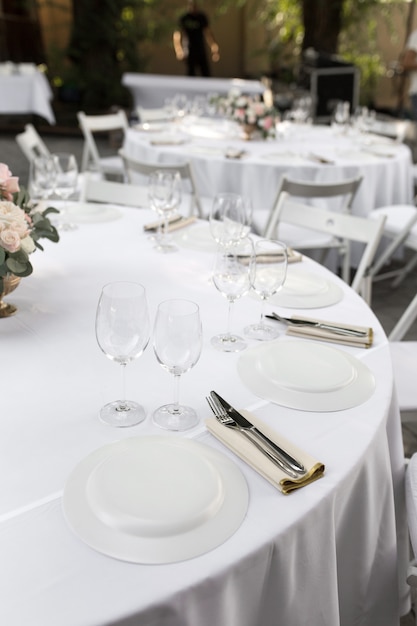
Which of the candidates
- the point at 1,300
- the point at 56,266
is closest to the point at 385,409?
the point at 1,300

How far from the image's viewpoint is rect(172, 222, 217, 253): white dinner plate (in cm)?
213

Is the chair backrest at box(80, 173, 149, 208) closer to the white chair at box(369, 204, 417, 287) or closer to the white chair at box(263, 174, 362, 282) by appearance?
the white chair at box(263, 174, 362, 282)

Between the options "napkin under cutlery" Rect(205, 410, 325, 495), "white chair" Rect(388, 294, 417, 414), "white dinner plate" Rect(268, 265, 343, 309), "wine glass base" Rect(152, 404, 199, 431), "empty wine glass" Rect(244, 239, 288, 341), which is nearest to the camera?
"napkin under cutlery" Rect(205, 410, 325, 495)

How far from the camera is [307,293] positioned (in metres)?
1.76

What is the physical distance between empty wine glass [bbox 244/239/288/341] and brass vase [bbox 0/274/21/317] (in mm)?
590

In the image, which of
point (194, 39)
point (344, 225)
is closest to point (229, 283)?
point (344, 225)

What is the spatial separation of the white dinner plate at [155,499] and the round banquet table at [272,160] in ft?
8.71

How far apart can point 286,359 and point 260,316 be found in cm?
28

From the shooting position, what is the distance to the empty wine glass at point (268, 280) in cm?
150

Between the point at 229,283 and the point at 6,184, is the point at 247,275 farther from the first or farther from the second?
the point at 6,184

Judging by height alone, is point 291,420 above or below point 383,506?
above

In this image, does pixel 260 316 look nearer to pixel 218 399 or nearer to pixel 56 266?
pixel 218 399

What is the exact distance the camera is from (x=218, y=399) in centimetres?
121

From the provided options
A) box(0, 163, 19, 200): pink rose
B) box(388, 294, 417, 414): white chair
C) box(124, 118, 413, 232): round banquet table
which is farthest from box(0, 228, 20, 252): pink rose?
box(124, 118, 413, 232): round banquet table
